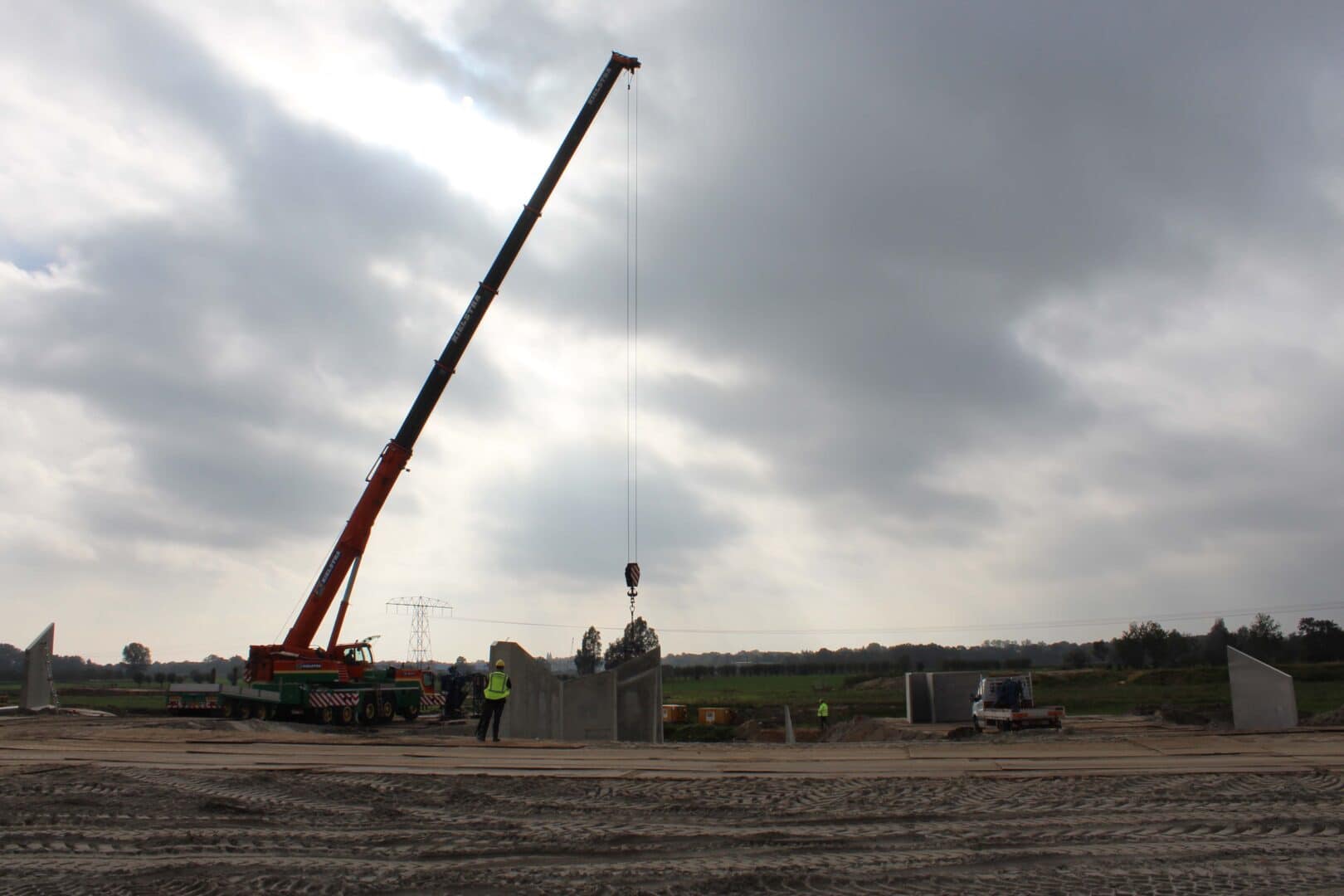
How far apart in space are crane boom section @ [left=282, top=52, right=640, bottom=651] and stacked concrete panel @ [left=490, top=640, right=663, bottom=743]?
6.29m

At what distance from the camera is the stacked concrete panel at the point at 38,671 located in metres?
31.5

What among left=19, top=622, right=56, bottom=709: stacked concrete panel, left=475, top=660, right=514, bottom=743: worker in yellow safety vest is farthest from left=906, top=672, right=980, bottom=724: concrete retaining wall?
left=19, top=622, right=56, bottom=709: stacked concrete panel

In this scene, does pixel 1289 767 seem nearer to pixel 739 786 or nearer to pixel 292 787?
pixel 739 786

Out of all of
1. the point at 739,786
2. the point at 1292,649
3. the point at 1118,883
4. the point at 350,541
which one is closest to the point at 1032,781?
the point at 739,786

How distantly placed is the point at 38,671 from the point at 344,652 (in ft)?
40.2

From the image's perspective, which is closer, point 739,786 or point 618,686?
point 739,786

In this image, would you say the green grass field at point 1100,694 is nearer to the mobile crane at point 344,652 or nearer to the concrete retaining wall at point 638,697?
the concrete retaining wall at point 638,697

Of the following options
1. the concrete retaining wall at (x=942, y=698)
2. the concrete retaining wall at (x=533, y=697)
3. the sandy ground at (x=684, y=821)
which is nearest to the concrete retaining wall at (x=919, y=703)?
the concrete retaining wall at (x=942, y=698)

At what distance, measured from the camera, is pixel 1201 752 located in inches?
474

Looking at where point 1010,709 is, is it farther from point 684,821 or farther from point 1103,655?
point 1103,655

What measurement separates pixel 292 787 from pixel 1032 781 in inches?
305

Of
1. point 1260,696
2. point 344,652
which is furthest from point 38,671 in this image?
point 1260,696

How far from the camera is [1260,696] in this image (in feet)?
72.9

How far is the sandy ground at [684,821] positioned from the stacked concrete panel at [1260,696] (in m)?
10.6
